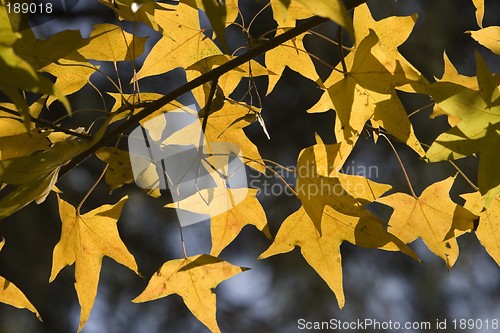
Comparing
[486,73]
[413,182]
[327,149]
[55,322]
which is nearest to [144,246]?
[55,322]

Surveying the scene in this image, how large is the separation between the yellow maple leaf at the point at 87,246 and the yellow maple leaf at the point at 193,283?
35 millimetres

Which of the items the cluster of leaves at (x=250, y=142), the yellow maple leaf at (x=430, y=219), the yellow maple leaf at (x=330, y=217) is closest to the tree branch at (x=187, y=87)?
the cluster of leaves at (x=250, y=142)

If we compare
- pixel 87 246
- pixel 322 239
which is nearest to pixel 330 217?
pixel 322 239

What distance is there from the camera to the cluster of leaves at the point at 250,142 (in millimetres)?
520

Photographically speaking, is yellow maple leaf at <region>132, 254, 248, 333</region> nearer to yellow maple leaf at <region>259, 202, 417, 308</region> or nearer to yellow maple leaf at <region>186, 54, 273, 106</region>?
yellow maple leaf at <region>259, 202, 417, 308</region>

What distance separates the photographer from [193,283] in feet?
2.44

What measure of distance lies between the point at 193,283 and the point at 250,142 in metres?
0.16

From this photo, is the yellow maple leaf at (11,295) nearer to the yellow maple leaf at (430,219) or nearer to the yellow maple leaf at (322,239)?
the yellow maple leaf at (322,239)

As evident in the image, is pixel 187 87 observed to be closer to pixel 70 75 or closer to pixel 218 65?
pixel 218 65

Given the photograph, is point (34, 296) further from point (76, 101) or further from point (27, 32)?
point (27, 32)

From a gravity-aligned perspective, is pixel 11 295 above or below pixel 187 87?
below

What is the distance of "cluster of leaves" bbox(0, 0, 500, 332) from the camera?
20.5 inches

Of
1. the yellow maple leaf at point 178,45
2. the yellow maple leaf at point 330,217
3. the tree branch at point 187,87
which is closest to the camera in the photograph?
the tree branch at point 187,87

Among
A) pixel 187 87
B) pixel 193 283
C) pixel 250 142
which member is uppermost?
pixel 187 87
